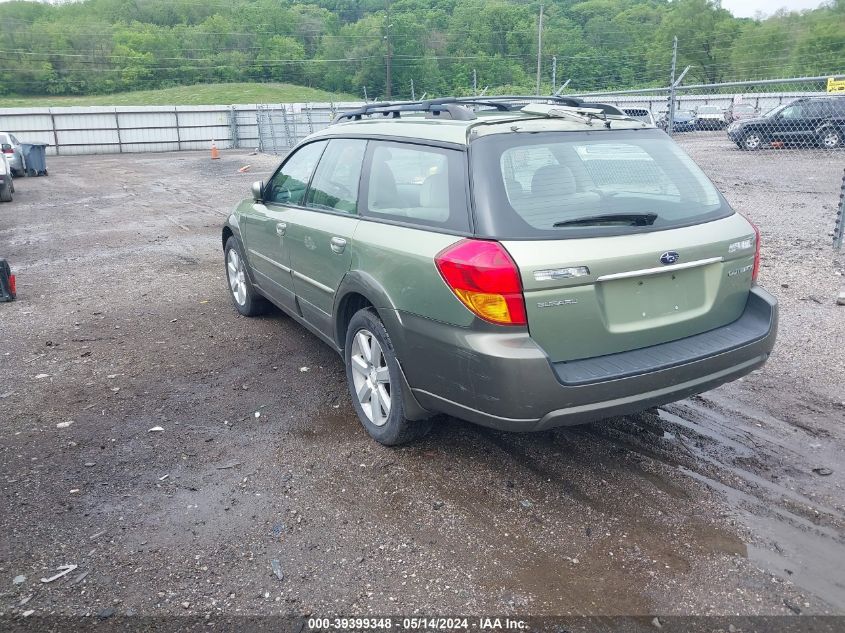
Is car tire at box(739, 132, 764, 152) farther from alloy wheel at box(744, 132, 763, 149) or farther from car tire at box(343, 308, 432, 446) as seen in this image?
car tire at box(343, 308, 432, 446)

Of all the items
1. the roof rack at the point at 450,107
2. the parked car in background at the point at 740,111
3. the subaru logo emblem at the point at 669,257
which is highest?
the roof rack at the point at 450,107

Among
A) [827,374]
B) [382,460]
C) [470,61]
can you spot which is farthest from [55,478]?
[470,61]

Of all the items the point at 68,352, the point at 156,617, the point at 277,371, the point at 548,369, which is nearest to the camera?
the point at 156,617

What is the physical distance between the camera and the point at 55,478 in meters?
3.66

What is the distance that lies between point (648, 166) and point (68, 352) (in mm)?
4718

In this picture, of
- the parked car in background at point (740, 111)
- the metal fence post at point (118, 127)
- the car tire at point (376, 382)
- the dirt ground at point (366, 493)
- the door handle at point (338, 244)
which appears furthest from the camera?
the metal fence post at point (118, 127)

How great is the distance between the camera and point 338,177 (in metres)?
4.40

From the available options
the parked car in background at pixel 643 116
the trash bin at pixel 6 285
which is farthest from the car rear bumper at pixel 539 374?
the trash bin at pixel 6 285

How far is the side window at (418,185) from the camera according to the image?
10.8 feet

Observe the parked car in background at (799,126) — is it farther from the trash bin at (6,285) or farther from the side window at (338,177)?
the trash bin at (6,285)

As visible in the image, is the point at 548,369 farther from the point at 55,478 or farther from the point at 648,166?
the point at 55,478

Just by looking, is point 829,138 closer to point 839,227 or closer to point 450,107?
point 839,227

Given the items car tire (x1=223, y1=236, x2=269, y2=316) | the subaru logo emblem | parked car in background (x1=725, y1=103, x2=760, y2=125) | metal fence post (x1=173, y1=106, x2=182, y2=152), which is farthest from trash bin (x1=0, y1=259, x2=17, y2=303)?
metal fence post (x1=173, y1=106, x2=182, y2=152)

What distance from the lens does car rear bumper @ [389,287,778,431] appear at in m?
2.97
